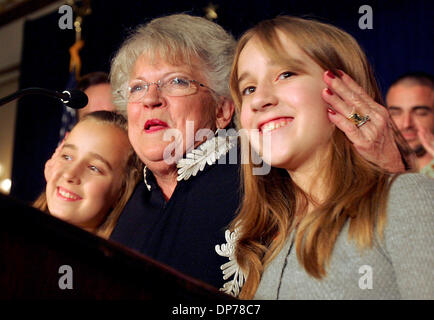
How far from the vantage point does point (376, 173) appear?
1.13m

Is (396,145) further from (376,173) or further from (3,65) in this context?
(3,65)

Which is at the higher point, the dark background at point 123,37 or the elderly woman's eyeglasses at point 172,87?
the dark background at point 123,37

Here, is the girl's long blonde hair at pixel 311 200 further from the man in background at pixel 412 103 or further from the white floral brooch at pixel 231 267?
the man in background at pixel 412 103

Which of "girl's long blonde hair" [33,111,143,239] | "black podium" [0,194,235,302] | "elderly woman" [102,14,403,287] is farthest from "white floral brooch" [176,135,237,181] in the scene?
"black podium" [0,194,235,302]

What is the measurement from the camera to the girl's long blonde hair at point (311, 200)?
41.4 inches

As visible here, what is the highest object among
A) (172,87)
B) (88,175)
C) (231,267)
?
(172,87)

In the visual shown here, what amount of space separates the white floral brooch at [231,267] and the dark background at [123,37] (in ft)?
2.87

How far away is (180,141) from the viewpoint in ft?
5.40

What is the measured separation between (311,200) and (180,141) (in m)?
0.55

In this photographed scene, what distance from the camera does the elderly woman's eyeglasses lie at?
1700 millimetres

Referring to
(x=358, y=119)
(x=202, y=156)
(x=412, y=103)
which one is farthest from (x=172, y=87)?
(x=412, y=103)

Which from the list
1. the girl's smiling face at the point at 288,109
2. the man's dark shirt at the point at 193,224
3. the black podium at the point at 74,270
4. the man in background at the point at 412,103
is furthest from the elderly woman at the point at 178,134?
the man in background at the point at 412,103

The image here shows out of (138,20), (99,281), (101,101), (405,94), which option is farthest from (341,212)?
(138,20)

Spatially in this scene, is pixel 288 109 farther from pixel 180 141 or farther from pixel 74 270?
pixel 74 270
